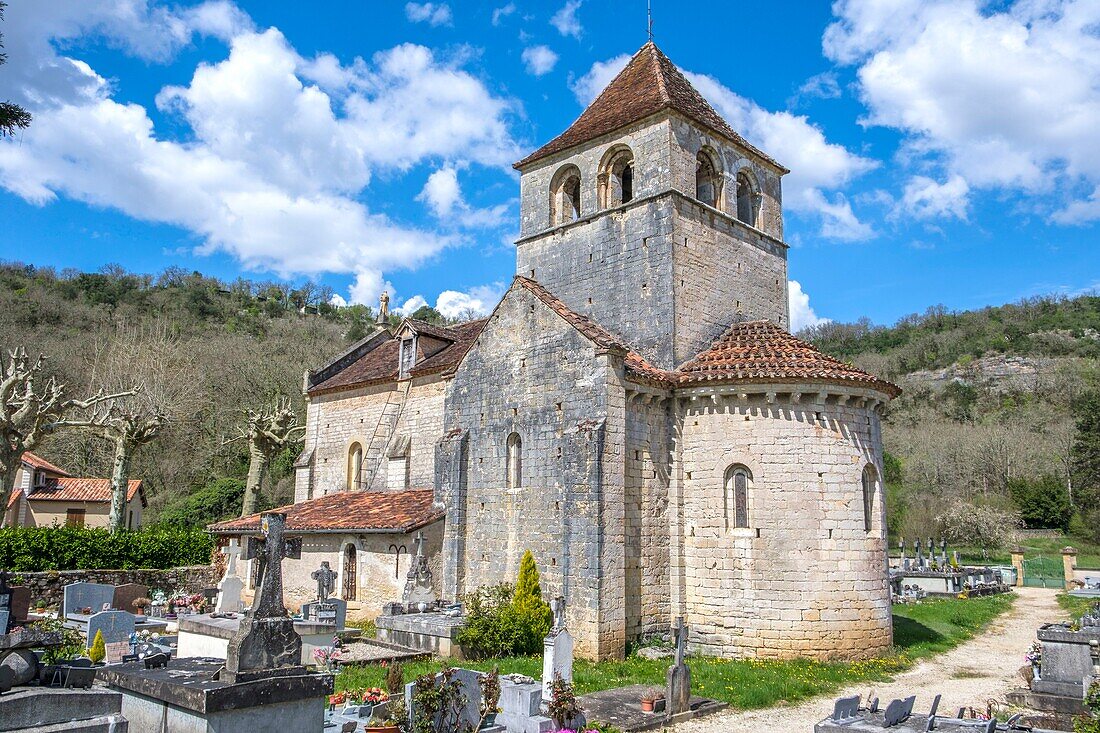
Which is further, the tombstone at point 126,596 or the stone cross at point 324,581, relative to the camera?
the stone cross at point 324,581

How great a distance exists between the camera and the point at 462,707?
957cm

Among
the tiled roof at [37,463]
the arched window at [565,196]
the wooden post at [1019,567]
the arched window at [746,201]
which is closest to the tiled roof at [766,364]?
the arched window at [746,201]

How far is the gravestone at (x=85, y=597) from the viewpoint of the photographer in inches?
742

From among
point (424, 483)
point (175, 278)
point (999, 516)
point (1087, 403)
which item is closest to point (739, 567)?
point (424, 483)

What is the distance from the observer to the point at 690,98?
2058 centimetres

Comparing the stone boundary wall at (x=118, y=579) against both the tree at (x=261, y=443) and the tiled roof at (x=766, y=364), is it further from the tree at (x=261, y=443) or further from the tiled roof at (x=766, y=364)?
the tiled roof at (x=766, y=364)

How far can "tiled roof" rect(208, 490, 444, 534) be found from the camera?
780 inches

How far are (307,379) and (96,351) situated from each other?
22.3 meters

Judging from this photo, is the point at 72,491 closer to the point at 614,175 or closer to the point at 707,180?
the point at 614,175

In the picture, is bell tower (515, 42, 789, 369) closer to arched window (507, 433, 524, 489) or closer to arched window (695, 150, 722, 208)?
arched window (695, 150, 722, 208)

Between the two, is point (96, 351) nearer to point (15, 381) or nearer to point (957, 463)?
point (15, 381)

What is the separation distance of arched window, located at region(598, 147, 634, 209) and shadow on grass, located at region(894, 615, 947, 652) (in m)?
12.5

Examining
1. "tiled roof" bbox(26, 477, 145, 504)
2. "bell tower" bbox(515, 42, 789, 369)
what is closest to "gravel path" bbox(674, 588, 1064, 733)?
"bell tower" bbox(515, 42, 789, 369)

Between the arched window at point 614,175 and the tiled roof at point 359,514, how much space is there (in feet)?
30.1
